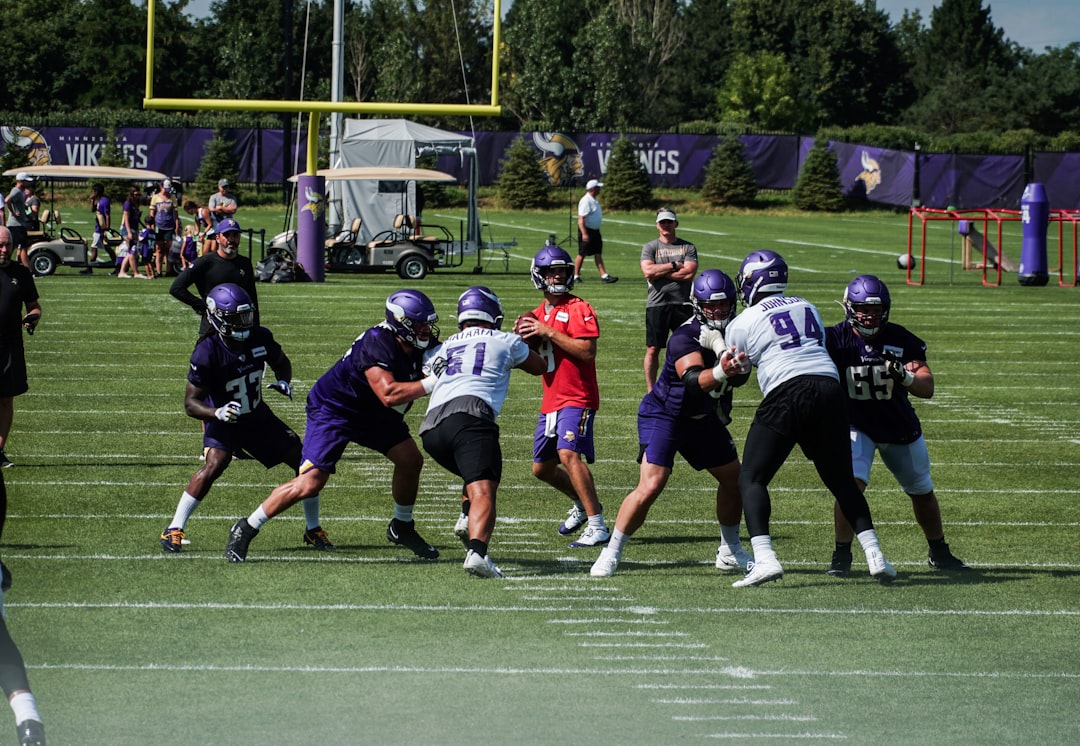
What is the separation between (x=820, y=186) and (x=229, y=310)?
45135 millimetres

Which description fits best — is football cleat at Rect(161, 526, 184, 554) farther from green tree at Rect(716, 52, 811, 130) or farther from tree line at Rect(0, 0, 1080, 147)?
green tree at Rect(716, 52, 811, 130)

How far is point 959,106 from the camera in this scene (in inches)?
3236

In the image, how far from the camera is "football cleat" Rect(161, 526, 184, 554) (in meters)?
9.07

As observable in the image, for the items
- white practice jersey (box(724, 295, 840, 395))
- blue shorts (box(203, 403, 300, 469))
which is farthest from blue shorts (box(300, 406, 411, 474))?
white practice jersey (box(724, 295, 840, 395))

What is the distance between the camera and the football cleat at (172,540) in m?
9.07

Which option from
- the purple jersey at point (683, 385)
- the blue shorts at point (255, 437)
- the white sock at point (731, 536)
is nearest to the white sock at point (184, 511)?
the blue shorts at point (255, 437)

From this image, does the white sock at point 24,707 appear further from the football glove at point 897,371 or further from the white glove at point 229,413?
the football glove at point 897,371

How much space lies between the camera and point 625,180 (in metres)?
52.3

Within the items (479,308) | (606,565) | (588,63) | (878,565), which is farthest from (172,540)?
(588,63)

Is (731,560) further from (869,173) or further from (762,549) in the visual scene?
(869,173)

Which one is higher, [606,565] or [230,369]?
[230,369]

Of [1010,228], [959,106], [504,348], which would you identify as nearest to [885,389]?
[504,348]

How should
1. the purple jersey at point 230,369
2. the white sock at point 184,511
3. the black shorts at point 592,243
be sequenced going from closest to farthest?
the purple jersey at point 230,369, the white sock at point 184,511, the black shorts at point 592,243

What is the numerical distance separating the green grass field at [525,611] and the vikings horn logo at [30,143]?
127 ft
